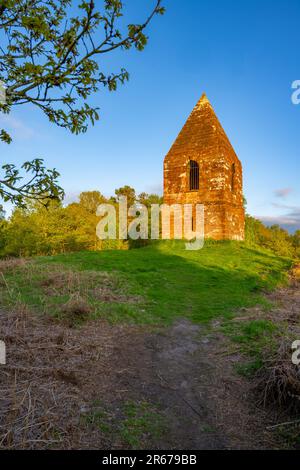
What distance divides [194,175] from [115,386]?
1751 centimetres

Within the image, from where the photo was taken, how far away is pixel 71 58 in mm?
3236

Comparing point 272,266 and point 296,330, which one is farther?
point 272,266

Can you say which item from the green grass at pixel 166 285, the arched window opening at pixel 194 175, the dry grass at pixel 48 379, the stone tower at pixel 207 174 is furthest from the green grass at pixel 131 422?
the arched window opening at pixel 194 175

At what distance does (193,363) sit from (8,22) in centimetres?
513

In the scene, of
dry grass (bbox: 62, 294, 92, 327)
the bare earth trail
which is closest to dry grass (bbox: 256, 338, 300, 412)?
the bare earth trail

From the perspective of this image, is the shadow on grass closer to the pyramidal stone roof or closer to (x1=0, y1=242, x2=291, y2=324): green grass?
(x1=0, y1=242, x2=291, y2=324): green grass

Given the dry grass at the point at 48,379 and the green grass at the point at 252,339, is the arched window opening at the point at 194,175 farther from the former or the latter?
the dry grass at the point at 48,379

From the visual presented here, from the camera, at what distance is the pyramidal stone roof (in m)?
19.2

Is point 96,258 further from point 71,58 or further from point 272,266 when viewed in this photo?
point 71,58

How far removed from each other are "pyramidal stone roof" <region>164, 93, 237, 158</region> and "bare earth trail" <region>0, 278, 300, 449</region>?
15.8m

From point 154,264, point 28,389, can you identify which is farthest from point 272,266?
point 28,389

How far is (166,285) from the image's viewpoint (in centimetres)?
930

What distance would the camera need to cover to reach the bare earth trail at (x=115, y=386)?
9.63 ft
